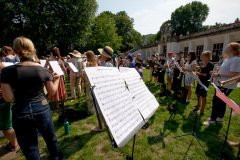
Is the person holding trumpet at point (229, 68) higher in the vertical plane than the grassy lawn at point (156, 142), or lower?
higher

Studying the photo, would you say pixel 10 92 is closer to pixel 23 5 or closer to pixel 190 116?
pixel 190 116

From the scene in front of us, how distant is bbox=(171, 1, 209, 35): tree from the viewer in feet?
110

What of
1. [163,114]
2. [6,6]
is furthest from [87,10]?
[163,114]

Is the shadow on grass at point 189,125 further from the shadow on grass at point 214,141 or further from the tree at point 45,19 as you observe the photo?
the tree at point 45,19

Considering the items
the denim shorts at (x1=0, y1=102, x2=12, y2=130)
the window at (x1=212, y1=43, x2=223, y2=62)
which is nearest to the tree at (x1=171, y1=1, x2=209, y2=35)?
the window at (x1=212, y1=43, x2=223, y2=62)

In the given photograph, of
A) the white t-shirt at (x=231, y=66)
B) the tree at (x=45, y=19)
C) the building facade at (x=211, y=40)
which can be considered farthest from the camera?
the tree at (x=45, y=19)

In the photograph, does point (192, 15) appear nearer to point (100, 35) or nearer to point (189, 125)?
point (100, 35)

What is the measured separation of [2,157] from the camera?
243 cm

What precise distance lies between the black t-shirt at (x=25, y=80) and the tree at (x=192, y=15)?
41381mm

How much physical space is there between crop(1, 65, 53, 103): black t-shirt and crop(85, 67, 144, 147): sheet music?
0.66 meters

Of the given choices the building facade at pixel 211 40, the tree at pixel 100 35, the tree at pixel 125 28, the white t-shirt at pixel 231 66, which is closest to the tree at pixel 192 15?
the tree at pixel 125 28

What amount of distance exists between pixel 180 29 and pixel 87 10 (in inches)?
1173

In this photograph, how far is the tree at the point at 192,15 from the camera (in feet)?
110

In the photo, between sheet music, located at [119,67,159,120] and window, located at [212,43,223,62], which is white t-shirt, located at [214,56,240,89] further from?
window, located at [212,43,223,62]
